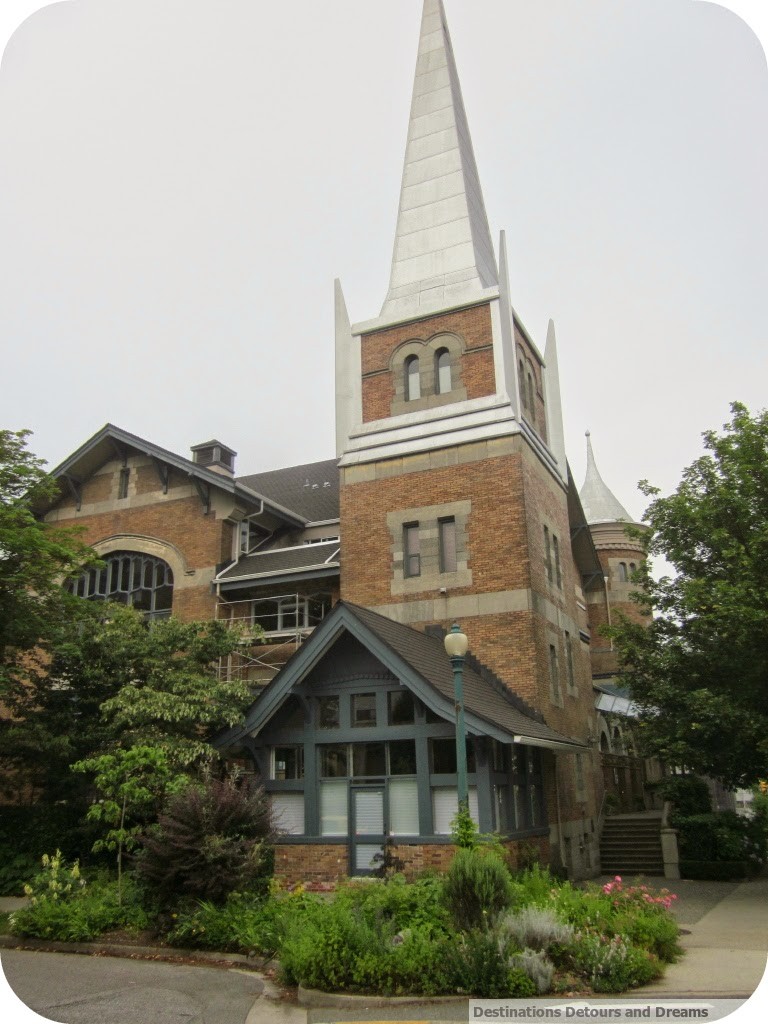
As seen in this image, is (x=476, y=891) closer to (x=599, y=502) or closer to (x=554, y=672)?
(x=554, y=672)

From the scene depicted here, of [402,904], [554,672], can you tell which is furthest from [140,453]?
[402,904]

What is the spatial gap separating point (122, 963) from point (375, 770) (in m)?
6.47

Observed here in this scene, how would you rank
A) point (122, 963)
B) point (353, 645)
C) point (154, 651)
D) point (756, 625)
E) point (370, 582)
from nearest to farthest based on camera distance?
point (122, 963) → point (756, 625) → point (353, 645) → point (154, 651) → point (370, 582)

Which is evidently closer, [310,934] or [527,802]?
[310,934]

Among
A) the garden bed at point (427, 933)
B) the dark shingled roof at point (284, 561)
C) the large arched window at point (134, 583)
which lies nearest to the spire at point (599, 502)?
the dark shingled roof at point (284, 561)

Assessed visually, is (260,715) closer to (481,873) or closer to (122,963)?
(122,963)

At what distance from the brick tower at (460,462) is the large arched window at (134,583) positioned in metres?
6.62

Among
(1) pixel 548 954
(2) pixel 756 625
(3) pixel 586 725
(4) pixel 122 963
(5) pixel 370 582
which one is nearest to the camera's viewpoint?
(1) pixel 548 954

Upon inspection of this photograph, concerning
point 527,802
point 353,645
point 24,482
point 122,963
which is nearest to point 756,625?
point 527,802

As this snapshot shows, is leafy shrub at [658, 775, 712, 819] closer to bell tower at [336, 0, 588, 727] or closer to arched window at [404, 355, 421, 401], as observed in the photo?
bell tower at [336, 0, 588, 727]

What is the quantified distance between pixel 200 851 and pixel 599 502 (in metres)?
37.4

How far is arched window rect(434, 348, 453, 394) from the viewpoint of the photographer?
2392 cm

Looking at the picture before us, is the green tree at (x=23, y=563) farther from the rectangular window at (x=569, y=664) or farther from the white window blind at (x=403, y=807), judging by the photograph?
the rectangular window at (x=569, y=664)

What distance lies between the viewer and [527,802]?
19156mm
